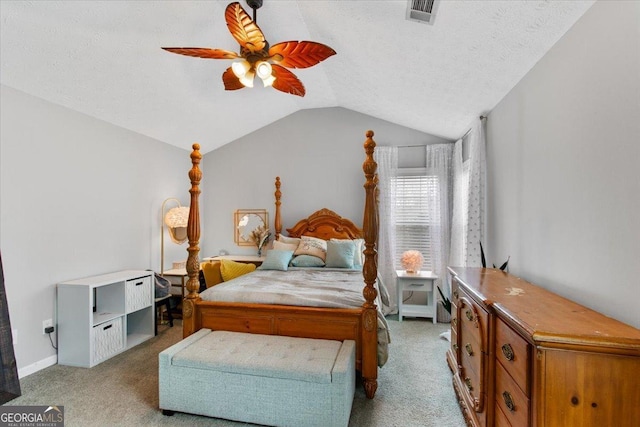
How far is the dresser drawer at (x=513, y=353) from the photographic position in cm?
118

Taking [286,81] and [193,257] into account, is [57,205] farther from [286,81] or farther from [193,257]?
[286,81]

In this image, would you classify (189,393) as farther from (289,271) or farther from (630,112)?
(630,112)

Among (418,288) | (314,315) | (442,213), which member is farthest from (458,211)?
(314,315)

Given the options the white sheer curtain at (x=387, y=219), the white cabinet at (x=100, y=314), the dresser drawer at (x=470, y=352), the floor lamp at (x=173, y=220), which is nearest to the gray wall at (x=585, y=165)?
the dresser drawer at (x=470, y=352)

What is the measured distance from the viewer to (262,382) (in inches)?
74.6

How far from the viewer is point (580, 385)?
1057 mm

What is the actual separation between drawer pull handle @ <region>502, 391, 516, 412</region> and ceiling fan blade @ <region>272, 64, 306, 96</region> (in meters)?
2.53

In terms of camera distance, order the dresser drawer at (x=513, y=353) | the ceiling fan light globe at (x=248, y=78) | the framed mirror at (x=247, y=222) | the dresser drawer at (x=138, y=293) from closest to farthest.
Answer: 1. the dresser drawer at (x=513, y=353)
2. the ceiling fan light globe at (x=248, y=78)
3. the dresser drawer at (x=138, y=293)
4. the framed mirror at (x=247, y=222)

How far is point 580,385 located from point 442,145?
362 cm

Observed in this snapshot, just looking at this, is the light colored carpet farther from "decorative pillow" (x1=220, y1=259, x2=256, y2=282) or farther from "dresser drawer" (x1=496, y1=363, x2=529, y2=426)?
"decorative pillow" (x1=220, y1=259, x2=256, y2=282)

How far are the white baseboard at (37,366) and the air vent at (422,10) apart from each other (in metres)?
4.11

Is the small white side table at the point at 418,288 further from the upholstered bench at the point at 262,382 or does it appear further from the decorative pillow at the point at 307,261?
the upholstered bench at the point at 262,382

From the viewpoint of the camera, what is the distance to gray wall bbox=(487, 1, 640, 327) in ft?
4.12

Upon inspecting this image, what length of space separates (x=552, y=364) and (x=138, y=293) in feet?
11.7
